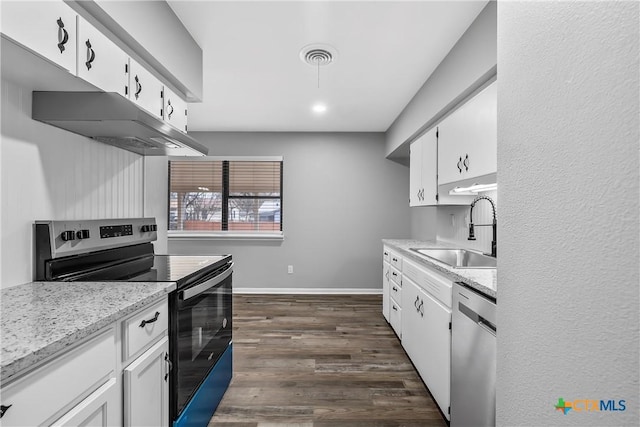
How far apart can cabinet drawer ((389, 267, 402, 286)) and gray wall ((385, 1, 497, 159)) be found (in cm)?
142

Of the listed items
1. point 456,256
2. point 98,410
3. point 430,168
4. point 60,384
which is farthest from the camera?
point 430,168

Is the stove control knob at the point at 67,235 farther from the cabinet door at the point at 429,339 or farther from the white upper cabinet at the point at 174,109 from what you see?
the cabinet door at the point at 429,339

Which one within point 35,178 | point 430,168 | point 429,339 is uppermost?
point 430,168

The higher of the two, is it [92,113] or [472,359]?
[92,113]

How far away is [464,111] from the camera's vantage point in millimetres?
2227

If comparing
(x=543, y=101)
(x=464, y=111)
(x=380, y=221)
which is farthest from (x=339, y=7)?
(x=380, y=221)

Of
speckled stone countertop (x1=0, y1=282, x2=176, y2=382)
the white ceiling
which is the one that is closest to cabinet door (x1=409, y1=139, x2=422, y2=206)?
the white ceiling

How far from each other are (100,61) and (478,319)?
6.70 feet

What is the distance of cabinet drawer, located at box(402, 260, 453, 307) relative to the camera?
1878 mm

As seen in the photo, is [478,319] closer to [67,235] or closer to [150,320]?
[150,320]

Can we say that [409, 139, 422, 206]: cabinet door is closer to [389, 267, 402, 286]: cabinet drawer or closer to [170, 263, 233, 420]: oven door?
[389, 267, 402, 286]: cabinet drawer

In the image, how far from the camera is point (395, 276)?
3.17 meters

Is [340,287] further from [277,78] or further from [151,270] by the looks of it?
[151,270]

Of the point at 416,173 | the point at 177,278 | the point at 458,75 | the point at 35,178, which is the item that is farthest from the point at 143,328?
the point at 416,173
